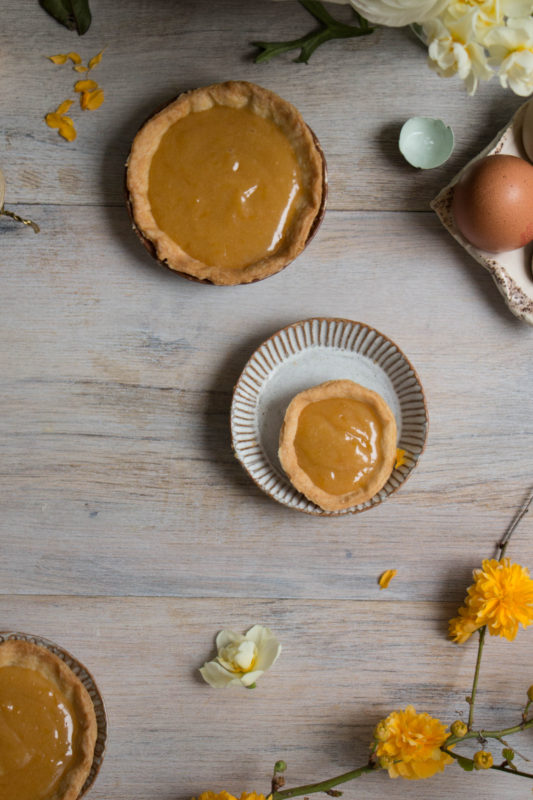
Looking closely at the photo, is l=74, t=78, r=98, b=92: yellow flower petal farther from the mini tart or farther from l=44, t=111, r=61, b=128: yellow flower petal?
the mini tart

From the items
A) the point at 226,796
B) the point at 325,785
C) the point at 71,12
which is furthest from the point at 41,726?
the point at 71,12

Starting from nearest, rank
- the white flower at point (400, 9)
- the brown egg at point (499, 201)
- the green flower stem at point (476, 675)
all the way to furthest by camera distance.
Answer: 1. the white flower at point (400, 9)
2. the brown egg at point (499, 201)
3. the green flower stem at point (476, 675)

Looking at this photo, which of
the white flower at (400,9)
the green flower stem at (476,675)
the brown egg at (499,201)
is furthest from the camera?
the green flower stem at (476,675)

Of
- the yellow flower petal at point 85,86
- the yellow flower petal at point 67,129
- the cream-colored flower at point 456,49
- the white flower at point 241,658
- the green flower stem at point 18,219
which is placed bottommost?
the white flower at point 241,658

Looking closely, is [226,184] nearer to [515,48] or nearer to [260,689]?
[515,48]

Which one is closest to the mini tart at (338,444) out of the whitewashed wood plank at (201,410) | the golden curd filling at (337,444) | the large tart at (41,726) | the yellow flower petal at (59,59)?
the golden curd filling at (337,444)

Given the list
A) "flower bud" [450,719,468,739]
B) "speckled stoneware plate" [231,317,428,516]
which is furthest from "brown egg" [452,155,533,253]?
"flower bud" [450,719,468,739]

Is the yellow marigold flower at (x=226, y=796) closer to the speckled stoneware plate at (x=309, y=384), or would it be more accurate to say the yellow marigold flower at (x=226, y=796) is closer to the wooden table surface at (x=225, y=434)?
the wooden table surface at (x=225, y=434)
